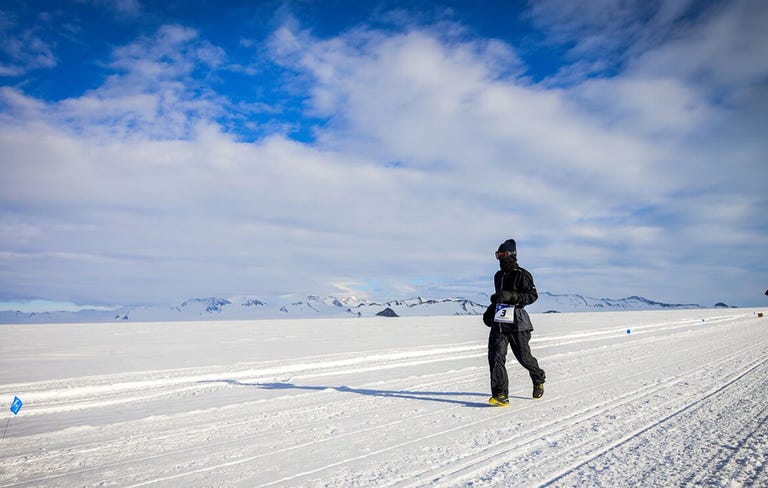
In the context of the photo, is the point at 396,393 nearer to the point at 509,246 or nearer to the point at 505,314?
the point at 505,314

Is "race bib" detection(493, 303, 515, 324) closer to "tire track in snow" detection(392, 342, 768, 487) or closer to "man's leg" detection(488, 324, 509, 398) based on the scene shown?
"man's leg" detection(488, 324, 509, 398)

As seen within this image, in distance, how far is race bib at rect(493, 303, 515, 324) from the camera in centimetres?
595

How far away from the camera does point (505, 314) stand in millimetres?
5992

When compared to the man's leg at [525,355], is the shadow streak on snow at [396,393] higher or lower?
lower

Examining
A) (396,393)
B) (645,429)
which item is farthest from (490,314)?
(645,429)

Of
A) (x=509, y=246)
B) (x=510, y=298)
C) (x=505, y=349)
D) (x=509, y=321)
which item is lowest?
(x=505, y=349)

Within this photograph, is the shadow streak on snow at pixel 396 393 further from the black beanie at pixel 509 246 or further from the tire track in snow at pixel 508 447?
the black beanie at pixel 509 246

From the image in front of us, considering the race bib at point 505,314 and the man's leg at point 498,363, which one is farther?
the race bib at point 505,314

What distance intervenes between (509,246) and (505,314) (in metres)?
0.96

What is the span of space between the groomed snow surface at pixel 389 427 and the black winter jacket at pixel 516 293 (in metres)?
1.09

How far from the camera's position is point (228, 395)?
6898mm

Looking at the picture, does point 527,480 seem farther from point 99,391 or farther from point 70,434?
point 99,391

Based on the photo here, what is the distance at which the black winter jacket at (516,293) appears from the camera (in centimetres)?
602

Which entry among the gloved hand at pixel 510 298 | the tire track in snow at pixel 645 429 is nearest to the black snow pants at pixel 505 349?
the gloved hand at pixel 510 298
